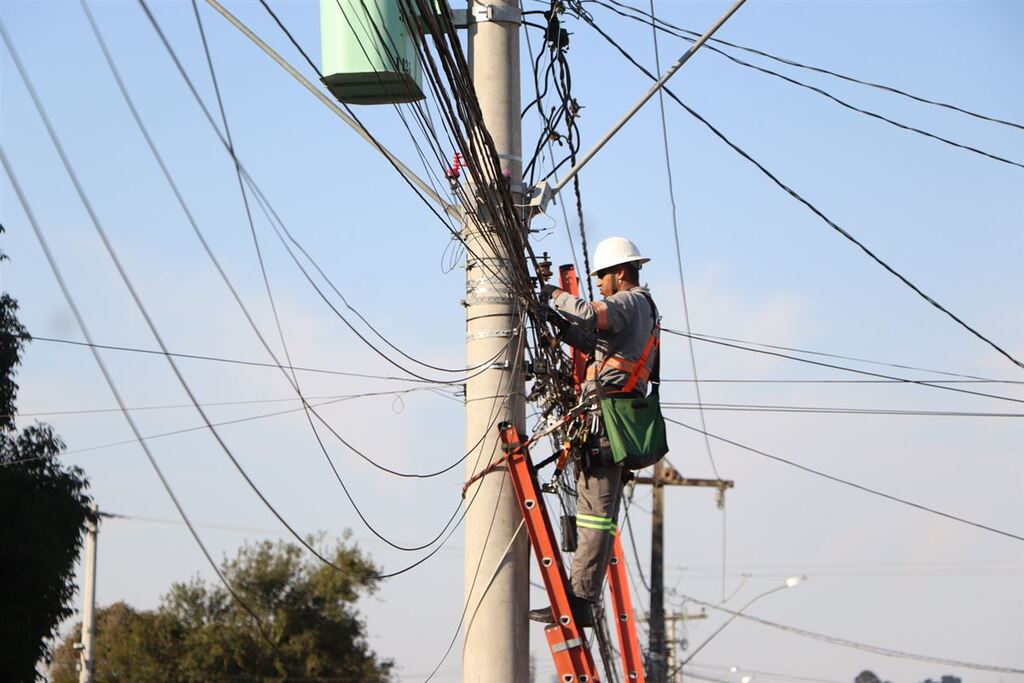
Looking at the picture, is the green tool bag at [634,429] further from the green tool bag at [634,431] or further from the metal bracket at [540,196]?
the metal bracket at [540,196]

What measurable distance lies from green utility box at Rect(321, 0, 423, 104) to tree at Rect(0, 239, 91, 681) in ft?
26.1

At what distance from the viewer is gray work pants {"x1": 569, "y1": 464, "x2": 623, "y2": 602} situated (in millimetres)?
6805

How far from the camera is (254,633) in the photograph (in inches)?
1342

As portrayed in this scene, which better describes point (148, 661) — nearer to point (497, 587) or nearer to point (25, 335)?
point (25, 335)

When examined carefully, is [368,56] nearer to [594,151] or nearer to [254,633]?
[594,151]

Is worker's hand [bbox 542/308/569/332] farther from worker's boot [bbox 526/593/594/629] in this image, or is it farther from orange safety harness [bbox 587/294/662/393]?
worker's boot [bbox 526/593/594/629]

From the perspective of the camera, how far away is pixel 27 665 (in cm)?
1409

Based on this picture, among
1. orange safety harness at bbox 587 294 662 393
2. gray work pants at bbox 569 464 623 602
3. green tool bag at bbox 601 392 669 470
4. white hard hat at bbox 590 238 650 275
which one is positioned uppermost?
white hard hat at bbox 590 238 650 275

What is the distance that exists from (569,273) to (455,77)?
2.15 metres

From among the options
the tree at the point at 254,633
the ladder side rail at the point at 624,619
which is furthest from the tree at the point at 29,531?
the tree at the point at 254,633

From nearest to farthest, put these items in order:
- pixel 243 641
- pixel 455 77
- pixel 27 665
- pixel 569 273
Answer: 1. pixel 455 77
2. pixel 569 273
3. pixel 27 665
4. pixel 243 641

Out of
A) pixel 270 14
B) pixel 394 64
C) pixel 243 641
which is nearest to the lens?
pixel 270 14

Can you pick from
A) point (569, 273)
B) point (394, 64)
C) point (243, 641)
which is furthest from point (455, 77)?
point (243, 641)

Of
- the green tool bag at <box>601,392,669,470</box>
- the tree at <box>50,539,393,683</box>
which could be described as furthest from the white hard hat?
the tree at <box>50,539,393,683</box>
